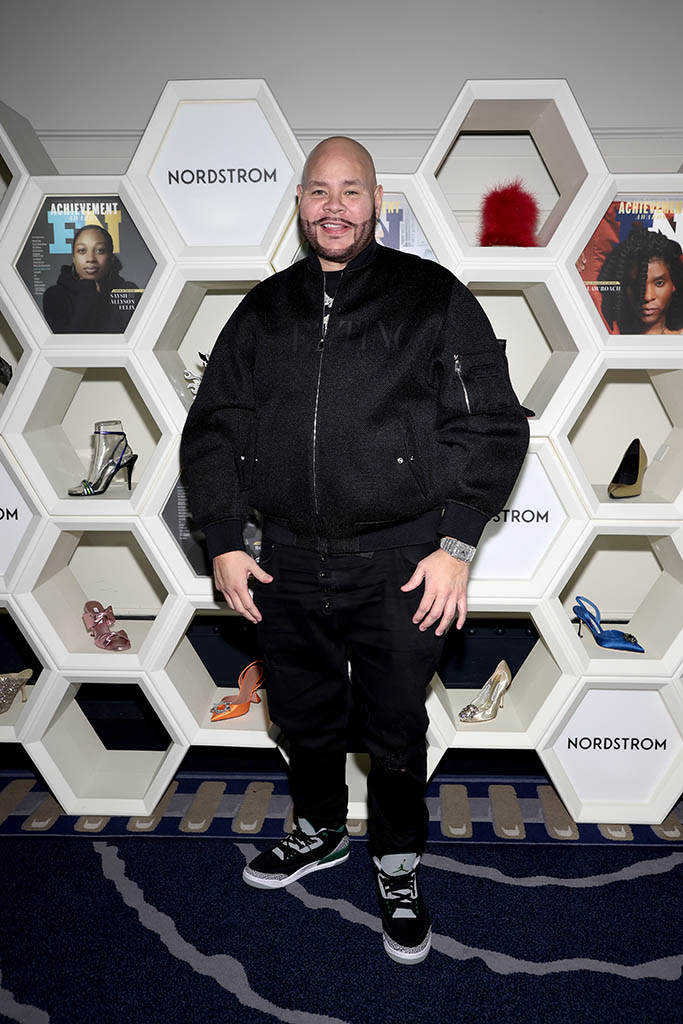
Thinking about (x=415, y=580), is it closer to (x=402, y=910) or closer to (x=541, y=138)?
(x=402, y=910)

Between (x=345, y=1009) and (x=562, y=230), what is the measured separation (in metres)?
1.79

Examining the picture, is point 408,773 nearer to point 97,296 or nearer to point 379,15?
point 97,296

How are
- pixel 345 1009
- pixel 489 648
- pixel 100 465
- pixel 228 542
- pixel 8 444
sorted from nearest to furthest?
pixel 345 1009 < pixel 228 542 < pixel 8 444 < pixel 100 465 < pixel 489 648

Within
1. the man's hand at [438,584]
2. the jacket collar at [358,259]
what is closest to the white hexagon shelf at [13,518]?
the jacket collar at [358,259]

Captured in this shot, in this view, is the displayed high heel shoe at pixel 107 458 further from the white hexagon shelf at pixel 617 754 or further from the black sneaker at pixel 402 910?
the white hexagon shelf at pixel 617 754

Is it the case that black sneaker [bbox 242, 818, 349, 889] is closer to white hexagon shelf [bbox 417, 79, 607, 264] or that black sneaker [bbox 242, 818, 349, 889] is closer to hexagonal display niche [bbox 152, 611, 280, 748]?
hexagonal display niche [bbox 152, 611, 280, 748]

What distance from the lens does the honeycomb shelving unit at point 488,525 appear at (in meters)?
1.81

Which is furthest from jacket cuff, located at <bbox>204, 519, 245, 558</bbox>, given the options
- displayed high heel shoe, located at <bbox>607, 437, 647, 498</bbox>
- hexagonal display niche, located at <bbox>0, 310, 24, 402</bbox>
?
hexagonal display niche, located at <bbox>0, 310, 24, 402</bbox>

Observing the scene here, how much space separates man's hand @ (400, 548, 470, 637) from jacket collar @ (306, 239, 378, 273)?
618 millimetres

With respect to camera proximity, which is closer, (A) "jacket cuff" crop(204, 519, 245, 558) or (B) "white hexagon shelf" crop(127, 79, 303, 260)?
(A) "jacket cuff" crop(204, 519, 245, 558)

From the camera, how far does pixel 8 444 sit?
198 centimetres

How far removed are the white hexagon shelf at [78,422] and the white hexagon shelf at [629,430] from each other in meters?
1.08

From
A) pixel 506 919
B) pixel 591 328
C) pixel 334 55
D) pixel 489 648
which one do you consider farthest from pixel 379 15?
pixel 506 919

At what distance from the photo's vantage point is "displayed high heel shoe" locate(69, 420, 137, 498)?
2.09 metres
